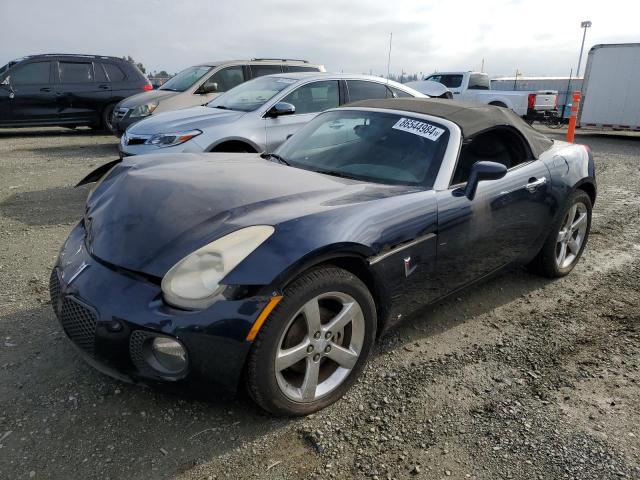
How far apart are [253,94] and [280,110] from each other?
1.07m

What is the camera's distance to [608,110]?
14320 mm

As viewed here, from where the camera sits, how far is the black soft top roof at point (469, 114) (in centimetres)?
326

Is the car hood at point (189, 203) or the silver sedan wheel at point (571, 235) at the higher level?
the car hood at point (189, 203)

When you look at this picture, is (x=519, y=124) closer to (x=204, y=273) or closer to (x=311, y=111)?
(x=204, y=273)

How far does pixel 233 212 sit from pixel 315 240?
0.44 metres

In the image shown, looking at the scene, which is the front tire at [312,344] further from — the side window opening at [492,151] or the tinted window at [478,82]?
the tinted window at [478,82]

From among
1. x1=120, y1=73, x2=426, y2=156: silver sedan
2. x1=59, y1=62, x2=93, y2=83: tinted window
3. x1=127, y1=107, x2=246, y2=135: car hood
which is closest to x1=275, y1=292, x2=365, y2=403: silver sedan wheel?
x1=120, y1=73, x2=426, y2=156: silver sedan

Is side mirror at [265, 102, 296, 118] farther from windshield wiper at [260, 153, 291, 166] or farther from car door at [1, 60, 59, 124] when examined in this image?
car door at [1, 60, 59, 124]

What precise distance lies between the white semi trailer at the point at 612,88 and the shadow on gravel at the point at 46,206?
14007 mm

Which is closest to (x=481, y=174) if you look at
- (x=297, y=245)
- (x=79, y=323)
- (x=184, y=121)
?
(x=297, y=245)

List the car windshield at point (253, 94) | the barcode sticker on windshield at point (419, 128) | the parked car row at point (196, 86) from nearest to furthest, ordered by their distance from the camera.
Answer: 1. the barcode sticker on windshield at point (419, 128)
2. the car windshield at point (253, 94)
3. the parked car row at point (196, 86)

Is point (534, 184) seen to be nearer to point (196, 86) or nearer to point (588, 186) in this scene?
point (588, 186)

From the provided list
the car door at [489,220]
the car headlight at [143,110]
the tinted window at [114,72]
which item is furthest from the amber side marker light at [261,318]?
the tinted window at [114,72]

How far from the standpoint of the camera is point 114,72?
11734 mm
